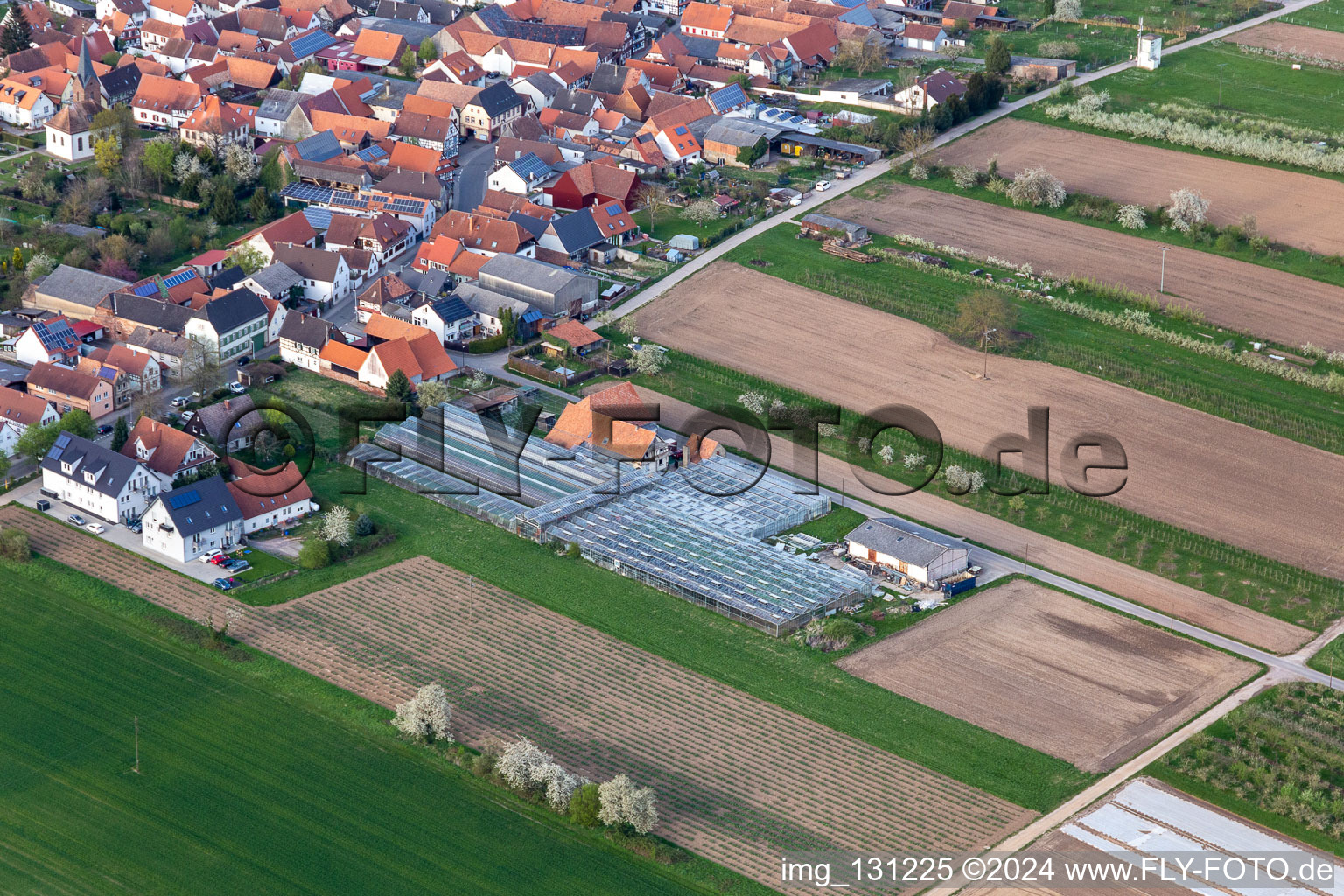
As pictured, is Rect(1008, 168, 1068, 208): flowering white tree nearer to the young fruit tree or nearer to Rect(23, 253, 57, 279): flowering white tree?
the young fruit tree

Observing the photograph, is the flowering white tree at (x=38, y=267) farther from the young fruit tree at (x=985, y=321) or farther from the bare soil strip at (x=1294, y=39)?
the bare soil strip at (x=1294, y=39)

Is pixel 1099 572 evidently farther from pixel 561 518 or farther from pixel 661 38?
pixel 661 38

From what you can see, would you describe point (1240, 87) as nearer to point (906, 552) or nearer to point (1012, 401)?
point (1012, 401)

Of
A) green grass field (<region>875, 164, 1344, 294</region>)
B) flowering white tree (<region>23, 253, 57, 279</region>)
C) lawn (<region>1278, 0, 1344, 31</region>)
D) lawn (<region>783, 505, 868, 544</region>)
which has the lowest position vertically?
lawn (<region>783, 505, 868, 544</region>)

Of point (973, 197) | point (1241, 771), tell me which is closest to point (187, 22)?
point (973, 197)

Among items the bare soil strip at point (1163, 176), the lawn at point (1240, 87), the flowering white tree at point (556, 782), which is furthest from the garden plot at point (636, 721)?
the lawn at point (1240, 87)

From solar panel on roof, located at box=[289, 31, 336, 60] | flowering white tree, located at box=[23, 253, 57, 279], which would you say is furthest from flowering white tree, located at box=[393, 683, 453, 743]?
solar panel on roof, located at box=[289, 31, 336, 60]
